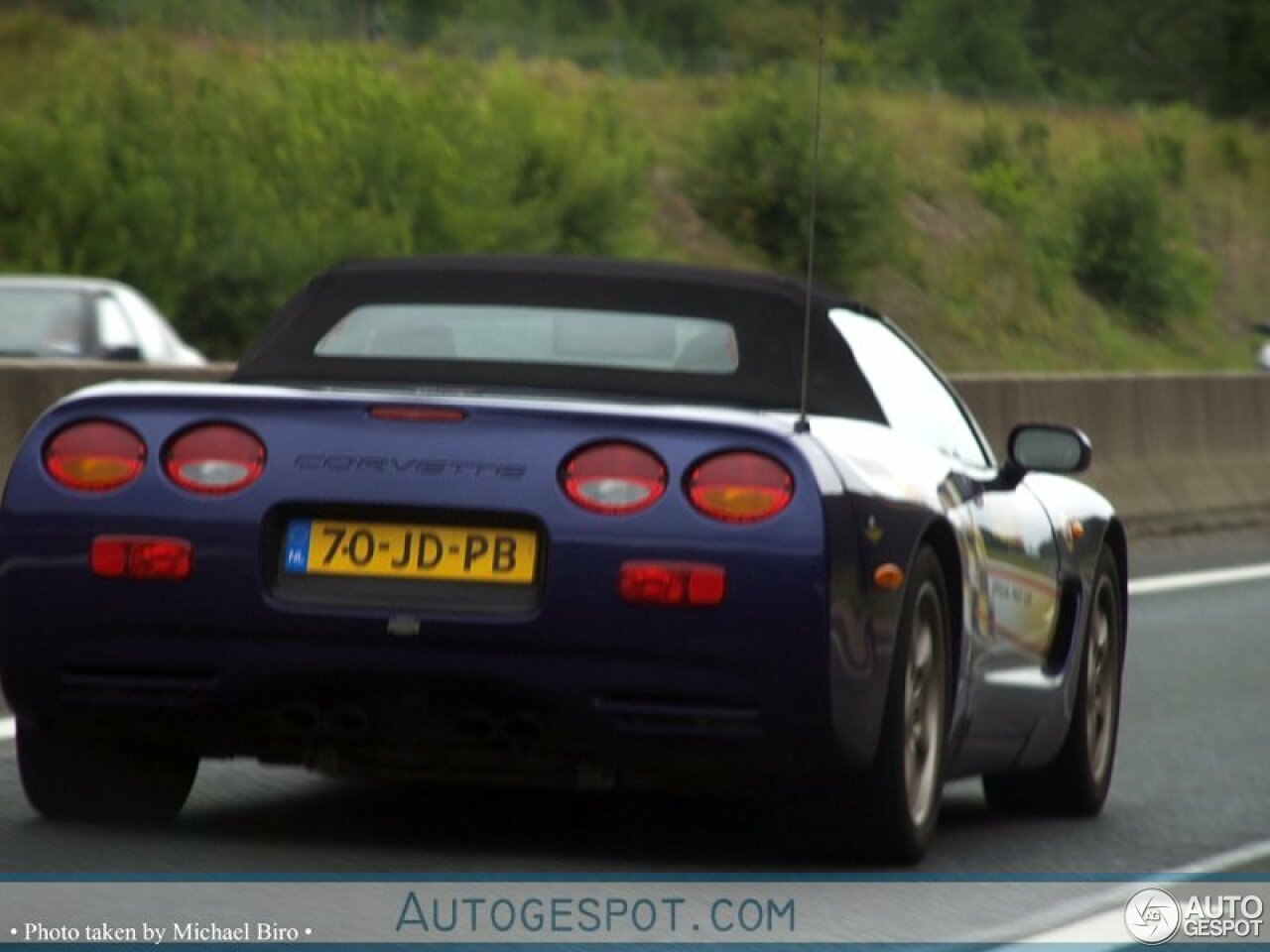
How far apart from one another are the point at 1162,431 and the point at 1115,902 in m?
15.1

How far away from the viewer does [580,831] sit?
24.9 feet

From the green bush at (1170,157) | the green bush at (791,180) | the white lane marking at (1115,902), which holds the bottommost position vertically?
the green bush at (1170,157)

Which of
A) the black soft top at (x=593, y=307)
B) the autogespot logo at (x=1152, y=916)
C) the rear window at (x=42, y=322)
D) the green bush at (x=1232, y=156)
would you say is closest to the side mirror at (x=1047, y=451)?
the black soft top at (x=593, y=307)

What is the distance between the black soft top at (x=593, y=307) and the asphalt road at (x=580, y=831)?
3.16 ft

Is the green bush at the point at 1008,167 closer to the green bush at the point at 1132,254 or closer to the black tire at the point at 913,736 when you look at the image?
the green bush at the point at 1132,254

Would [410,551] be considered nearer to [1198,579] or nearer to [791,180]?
[1198,579]

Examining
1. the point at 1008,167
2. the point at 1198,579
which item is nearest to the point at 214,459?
the point at 1198,579

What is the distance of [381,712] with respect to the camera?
6.80 m

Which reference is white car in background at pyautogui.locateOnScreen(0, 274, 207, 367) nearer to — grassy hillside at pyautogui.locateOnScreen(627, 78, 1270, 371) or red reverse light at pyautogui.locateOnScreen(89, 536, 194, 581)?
red reverse light at pyautogui.locateOnScreen(89, 536, 194, 581)

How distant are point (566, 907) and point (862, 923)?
1.79 feet

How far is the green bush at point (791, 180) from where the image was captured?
62.3m

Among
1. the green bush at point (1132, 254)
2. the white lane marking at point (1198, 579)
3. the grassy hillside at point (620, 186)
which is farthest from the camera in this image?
the green bush at point (1132, 254)

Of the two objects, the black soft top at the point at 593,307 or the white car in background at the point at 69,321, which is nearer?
the black soft top at the point at 593,307

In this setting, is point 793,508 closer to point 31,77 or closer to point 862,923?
point 862,923
